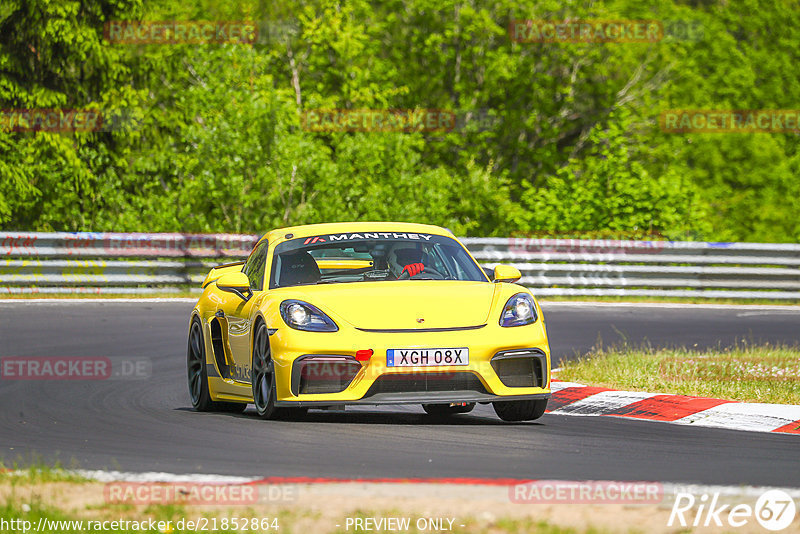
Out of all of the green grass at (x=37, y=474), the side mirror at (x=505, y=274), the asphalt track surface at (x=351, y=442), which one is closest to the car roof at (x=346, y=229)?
the side mirror at (x=505, y=274)

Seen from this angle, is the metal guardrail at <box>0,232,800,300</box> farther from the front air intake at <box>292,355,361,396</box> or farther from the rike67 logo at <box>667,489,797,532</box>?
the rike67 logo at <box>667,489,797,532</box>

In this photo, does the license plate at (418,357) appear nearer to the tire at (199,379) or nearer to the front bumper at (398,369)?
the front bumper at (398,369)

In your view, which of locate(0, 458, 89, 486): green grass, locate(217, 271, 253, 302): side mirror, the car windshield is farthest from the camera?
the car windshield

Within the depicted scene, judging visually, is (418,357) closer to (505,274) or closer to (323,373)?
(323,373)

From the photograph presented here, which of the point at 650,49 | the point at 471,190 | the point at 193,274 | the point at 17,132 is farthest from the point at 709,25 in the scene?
the point at 193,274

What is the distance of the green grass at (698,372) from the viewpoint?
1076cm

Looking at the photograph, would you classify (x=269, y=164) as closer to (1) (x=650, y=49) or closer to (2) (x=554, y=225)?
(2) (x=554, y=225)

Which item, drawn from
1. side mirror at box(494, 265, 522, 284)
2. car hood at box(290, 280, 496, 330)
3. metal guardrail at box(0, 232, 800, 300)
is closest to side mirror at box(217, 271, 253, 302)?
car hood at box(290, 280, 496, 330)

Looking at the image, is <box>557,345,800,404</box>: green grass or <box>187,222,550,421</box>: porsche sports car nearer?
<box>187,222,550,421</box>: porsche sports car

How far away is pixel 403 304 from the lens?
29.0ft

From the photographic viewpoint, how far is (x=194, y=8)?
126ft

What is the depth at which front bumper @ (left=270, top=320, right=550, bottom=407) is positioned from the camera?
851cm

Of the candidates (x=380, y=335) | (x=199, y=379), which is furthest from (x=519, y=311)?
(x=199, y=379)

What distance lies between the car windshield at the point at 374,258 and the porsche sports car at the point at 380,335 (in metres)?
0.01
